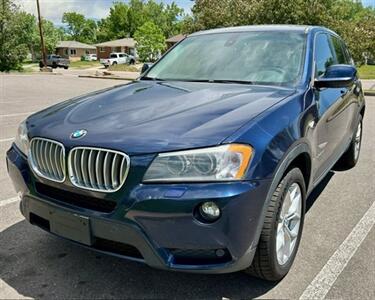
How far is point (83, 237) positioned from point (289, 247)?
138 cm

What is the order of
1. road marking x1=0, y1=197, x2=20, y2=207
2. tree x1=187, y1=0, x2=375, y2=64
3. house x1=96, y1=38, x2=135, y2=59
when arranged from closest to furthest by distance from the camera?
road marking x1=0, y1=197, x2=20, y2=207, tree x1=187, y1=0, x2=375, y2=64, house x1=96, y1=38, x2=135, y2=59

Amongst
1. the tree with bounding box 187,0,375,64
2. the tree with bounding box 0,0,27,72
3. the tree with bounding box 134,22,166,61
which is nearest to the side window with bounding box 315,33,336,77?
the tree with bounding box 187,0,375,64

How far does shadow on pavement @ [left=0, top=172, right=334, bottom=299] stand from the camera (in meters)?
2.69

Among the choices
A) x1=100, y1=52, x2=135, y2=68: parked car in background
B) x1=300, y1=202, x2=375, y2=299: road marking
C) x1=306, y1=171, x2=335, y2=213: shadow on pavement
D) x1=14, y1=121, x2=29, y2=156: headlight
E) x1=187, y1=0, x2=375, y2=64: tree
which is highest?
x1=187, y1=0, x2=375, y2=64: tree

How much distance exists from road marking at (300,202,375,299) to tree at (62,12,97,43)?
367ft

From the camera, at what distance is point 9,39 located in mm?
36250

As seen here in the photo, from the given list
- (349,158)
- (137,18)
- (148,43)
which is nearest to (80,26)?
(137,18)

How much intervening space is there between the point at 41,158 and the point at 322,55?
2.70m

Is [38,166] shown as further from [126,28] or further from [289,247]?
[126,28]

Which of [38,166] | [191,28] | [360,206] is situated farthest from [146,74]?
[191,28]

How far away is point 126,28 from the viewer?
299 feet

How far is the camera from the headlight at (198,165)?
2.24m

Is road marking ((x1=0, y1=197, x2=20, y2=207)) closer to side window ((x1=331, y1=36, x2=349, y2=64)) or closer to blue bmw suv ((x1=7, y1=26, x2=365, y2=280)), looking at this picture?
blue bmw suv ((x1=7, y1=26, x2=365, y2=280))

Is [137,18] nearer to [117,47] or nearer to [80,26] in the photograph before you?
[117,47]
